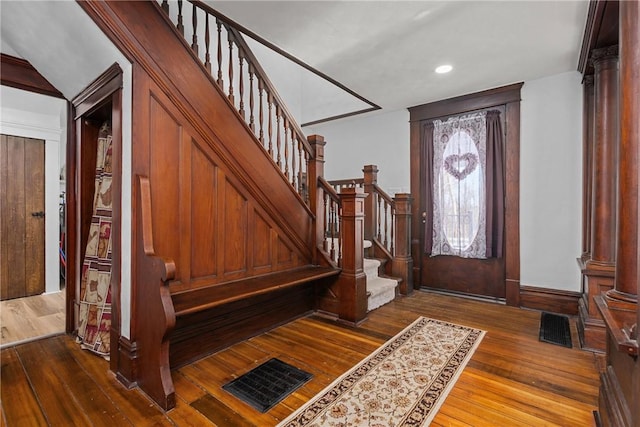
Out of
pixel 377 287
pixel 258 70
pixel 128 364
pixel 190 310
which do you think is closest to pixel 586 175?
pixel 377 287

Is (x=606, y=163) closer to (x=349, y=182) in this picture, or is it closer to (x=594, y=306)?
(x=594, y=306)

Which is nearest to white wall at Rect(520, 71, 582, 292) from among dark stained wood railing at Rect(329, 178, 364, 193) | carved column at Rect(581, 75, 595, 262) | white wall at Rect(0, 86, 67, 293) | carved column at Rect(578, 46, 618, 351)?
carved column at Rect(581, 75, 595, 262)

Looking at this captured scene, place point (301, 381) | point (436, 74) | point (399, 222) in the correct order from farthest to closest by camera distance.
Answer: point (399, 222) → point (436, 74) → point (301, 381)

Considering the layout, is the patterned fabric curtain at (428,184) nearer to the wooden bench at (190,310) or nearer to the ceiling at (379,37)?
the ceiling at (379,37)

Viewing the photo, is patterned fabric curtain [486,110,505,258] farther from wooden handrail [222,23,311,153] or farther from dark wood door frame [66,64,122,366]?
dark wood door frame [66,64,122,366]

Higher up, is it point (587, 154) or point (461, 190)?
point (587, 154)

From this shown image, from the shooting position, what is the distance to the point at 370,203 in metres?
4.24

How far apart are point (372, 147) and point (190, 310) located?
3.73 meters

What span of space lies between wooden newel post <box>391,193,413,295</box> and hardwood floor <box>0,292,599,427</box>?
1164mm

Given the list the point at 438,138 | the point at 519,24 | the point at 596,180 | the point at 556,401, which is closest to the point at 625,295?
the point at 556,401

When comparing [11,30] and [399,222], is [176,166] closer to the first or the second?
[11,30]

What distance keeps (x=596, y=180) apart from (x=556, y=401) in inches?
71.4

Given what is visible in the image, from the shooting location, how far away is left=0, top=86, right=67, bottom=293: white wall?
3.81 metres

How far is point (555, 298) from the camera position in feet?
11.3
